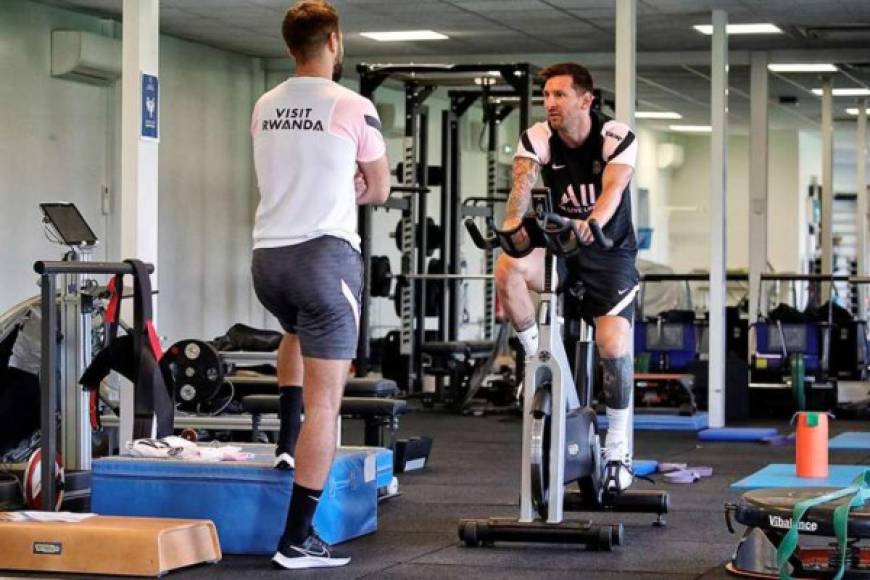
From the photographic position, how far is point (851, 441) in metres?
8.61

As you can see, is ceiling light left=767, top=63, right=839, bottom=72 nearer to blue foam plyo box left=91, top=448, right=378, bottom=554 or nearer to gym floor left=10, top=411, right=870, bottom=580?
gym floor left=10, top=411, right=870, bottom=580

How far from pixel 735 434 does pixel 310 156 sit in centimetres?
519

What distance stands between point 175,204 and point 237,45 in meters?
1.38

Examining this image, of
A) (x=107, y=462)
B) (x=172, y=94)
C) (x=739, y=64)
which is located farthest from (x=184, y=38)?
(x=107, y=462)

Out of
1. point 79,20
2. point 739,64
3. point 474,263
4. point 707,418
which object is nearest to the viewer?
point 707,418

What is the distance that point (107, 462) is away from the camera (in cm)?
470

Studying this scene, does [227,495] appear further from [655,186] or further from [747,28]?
[655,186]

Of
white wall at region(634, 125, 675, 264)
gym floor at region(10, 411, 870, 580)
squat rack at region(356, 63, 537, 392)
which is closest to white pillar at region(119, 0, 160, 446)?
gym floor at region(10, 411, 870, 580)

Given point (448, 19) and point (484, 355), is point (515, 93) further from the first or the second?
point (484, 355)

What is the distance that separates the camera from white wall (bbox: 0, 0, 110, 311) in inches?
390

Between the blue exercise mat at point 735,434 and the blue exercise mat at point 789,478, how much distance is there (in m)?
1.54

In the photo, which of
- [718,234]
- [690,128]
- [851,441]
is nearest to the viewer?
[851,441]

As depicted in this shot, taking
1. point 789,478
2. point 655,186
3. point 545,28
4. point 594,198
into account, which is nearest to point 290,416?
point 594,198

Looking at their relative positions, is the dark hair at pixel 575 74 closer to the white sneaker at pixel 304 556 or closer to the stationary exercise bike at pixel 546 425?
the stationary exercise bike at pixel 546 425
